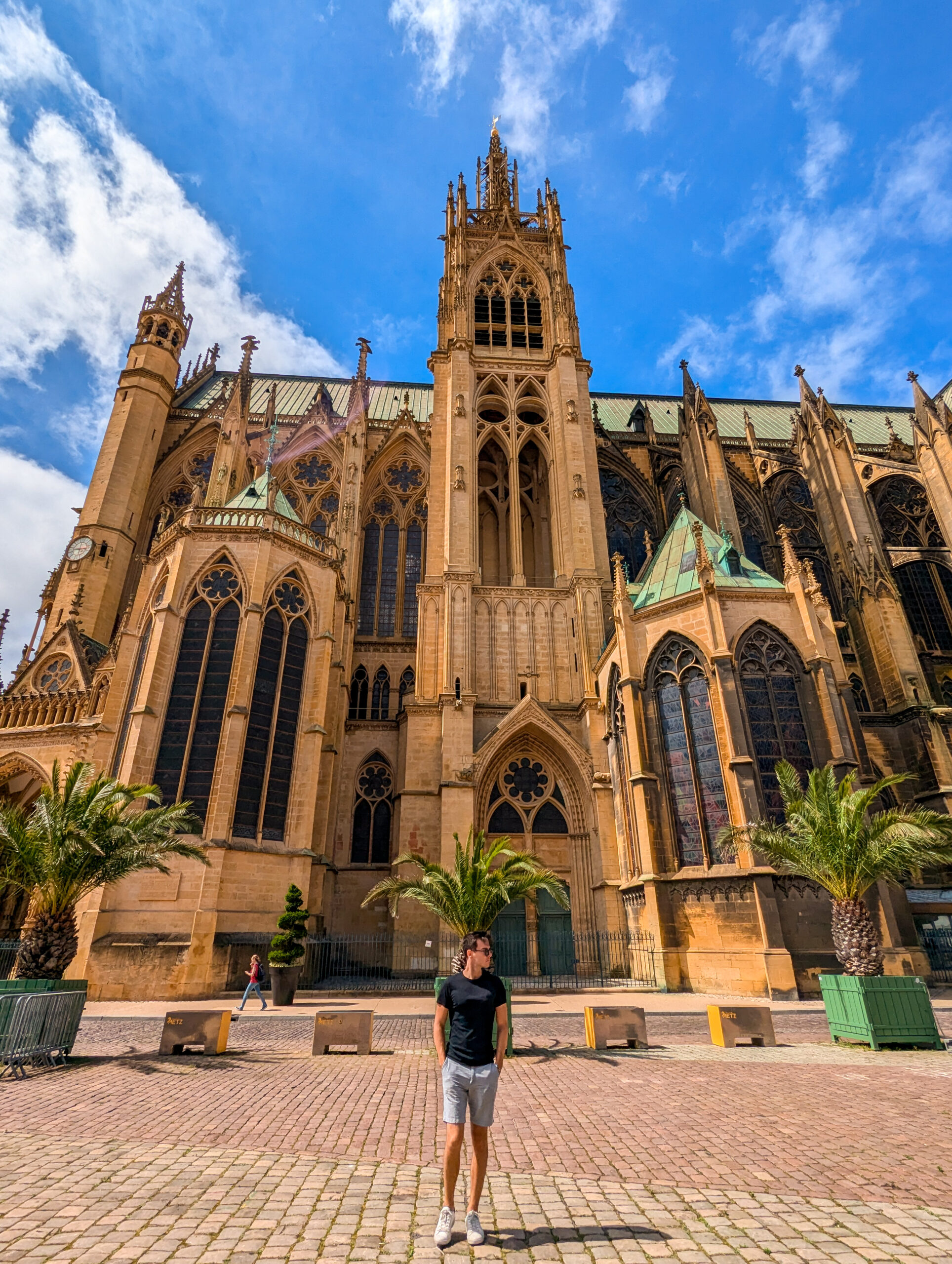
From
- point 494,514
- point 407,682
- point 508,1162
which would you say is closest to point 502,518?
point 494,514

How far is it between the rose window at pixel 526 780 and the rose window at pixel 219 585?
452 inches

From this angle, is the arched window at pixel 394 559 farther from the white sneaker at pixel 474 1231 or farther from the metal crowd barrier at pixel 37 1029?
the white sneaker at pixel 474 1231

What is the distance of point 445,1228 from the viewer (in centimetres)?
381

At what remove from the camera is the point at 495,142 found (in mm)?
43875

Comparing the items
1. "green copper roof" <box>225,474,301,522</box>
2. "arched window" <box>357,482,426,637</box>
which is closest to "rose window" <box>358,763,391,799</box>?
"arched window" <box>357,482,426,637</box>

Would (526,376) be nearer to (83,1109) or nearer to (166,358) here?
(166,358)

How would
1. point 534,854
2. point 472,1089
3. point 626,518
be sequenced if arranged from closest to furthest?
point 472,1089 → point 534,854 → point 626,518

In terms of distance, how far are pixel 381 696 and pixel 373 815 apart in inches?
206

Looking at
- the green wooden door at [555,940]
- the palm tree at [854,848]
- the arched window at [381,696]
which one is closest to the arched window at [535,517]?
the arched window at [381,696]

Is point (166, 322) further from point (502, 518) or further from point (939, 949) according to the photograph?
point (939, 949)

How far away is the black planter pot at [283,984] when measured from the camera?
54.8 feet

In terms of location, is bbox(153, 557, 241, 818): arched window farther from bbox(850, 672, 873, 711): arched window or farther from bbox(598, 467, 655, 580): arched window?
bbox(850, 672, 873, 711): arched window

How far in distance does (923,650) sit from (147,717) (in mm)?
30891

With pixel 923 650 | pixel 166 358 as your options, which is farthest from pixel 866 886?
pixel 166 358
